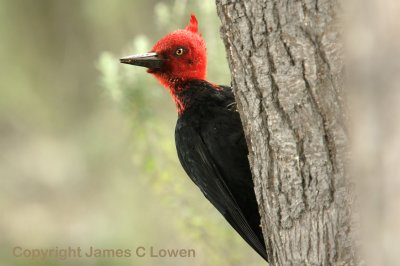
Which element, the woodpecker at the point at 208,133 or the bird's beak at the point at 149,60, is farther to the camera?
the bird's beak at the point at 149,60

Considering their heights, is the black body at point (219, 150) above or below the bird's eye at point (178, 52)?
below

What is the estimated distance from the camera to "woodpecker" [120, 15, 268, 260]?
375 cm

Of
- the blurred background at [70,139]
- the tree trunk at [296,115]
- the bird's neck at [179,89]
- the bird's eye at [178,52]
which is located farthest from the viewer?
the blurred background at [70,139]

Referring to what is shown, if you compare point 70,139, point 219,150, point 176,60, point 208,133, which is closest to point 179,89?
point 176,60

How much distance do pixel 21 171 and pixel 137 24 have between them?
2258mm

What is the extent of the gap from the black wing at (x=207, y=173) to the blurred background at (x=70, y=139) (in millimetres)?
2717

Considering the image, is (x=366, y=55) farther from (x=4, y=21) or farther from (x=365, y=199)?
(x=4, y=21)

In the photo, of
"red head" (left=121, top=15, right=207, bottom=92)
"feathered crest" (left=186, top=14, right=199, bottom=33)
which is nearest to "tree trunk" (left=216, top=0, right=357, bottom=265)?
"red head" (left=121, top=15, right=207, bottom=92)

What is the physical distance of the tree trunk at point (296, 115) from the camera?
2434mm

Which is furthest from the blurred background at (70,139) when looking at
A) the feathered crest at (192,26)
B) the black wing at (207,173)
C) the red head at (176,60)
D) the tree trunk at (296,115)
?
the tree trunk at (296,115)

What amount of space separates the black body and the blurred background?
8.99 feet

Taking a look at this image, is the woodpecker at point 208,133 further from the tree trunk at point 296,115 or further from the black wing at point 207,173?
the tree trunk at point 296,115

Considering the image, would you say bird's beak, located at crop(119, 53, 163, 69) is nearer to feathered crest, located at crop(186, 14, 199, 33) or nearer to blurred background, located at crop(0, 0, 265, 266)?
feathered crest, located at crop(186, 14, 199, 33)

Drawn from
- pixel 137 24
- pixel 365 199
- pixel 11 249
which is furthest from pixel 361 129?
pixel 11 249
